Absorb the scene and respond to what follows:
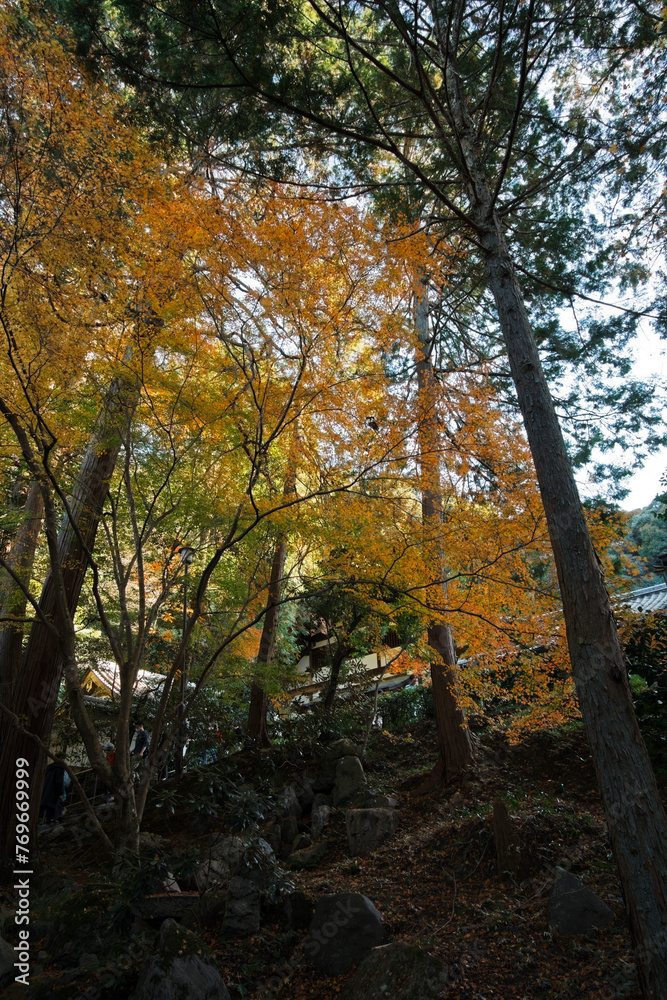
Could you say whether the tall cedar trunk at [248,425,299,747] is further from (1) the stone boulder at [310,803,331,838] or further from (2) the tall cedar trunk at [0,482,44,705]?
(2) the tall cedar trunk at [0,482,44,705]

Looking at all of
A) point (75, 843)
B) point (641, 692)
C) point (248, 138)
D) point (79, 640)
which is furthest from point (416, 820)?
point (248, 138)

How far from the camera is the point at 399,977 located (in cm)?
326

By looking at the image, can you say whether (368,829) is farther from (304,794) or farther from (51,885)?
(51,885)

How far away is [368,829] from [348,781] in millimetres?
1477

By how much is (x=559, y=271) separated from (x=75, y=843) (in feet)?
33.0

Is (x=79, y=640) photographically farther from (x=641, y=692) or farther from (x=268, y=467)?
(x=641, y=692)

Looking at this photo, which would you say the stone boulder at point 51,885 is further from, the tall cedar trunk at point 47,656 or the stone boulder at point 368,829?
the stone boulder at point 368,829

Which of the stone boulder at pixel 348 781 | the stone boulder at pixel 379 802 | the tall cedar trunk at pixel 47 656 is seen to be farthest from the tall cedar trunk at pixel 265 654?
the tall cedar trunk at pixel 47 656

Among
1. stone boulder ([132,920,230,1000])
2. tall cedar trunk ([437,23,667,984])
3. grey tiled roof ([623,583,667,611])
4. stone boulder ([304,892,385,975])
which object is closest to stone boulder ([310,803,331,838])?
stone boulder ([304,892,385,975])

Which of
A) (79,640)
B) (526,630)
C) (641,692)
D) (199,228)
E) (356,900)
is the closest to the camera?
(356,900)

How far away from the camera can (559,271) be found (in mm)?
6715
